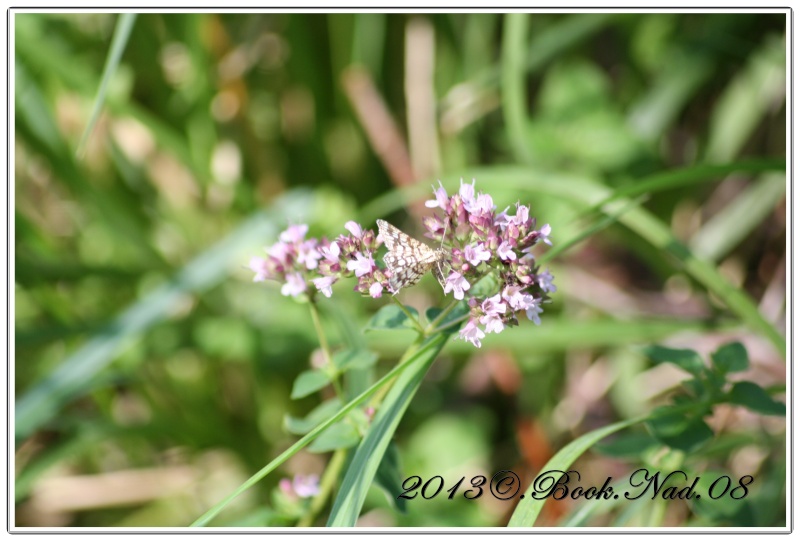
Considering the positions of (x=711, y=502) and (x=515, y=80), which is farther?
(x=515, y=80)

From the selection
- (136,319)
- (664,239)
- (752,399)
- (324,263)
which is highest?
(136,319)

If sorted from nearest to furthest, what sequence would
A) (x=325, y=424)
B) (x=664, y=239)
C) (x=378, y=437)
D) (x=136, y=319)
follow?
1. (x=325, y=424)
2. (x=378, y=437)
3. (x=664, y=239)
4. (x=136, y=319)

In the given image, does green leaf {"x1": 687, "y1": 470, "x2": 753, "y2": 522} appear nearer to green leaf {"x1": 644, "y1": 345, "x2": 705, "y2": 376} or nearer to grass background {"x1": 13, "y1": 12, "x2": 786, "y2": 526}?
green leaf {"x1": 644, "y1": 345, "x2": 705, "y2": 376}

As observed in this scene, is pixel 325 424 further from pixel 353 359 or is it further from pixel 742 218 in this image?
pixel 742 218

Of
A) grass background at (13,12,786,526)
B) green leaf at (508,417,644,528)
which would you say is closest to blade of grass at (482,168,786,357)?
grass background at (13,12,786,526)

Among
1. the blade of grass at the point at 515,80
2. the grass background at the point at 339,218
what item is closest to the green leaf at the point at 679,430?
the grass background at the point at 339,218

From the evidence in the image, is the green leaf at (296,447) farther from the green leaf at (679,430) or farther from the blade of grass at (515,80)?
the blade of grass at (515,80)

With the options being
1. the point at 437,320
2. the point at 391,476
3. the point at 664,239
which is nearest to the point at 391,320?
the point at 437,320
